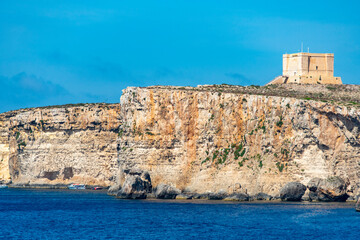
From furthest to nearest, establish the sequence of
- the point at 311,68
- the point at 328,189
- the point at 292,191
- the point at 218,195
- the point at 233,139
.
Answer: the point at 311,68 → the point at 233,139 → the point at 218,195 → the point at 292,191 → the point at 328,189

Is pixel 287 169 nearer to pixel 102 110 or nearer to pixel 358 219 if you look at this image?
pixel 358 219

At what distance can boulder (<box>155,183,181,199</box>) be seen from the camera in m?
93.1

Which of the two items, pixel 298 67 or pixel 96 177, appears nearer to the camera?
pixel 298 67

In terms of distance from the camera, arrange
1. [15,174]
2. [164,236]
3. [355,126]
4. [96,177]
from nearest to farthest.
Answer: [164,236] < [355,126] < [96,177] < [15,174]

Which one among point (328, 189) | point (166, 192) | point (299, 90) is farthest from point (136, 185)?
point (299, 90)

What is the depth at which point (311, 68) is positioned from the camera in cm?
10925

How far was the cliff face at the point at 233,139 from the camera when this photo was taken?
8669 cm

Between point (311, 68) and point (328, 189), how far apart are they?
29.4 m

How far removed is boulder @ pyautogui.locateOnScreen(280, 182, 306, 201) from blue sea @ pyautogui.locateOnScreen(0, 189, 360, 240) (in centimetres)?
185

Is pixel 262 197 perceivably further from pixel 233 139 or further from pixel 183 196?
pixel 183 196

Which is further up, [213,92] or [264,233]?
[213,92]

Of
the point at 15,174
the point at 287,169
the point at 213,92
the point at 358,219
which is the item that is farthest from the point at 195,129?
the point at 15,174

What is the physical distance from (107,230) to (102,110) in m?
59.7

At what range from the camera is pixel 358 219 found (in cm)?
7125
